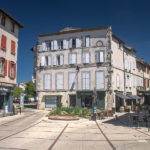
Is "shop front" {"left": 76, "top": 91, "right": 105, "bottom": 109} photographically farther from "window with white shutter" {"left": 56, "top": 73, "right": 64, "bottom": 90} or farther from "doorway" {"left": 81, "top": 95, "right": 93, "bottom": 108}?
"window with white shutter" {"left": 56, "top": 73, "right": 64, "bottom": 90}

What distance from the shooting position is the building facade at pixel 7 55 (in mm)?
23688

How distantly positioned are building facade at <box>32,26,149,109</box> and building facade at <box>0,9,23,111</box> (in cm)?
987

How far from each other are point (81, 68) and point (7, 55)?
12671mm

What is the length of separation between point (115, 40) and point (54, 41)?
9.52 m

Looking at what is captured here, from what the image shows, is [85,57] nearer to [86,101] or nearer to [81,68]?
[81,68]

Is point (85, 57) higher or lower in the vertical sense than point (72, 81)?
higher

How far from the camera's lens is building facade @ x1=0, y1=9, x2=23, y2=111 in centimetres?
2369

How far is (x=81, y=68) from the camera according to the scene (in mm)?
34281

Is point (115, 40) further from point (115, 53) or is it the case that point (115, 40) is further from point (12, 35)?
point (12, 35)

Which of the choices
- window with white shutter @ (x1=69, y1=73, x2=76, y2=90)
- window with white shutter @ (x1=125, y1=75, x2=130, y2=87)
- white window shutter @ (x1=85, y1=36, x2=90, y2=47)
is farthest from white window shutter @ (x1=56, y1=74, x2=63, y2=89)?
window with white shutter @ (x1=125, y1=75, x2=130, y2=87)

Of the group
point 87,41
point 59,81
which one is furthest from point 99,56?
point 59,81

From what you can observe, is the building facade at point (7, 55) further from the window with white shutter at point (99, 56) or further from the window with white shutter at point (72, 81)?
the window with white shutter at point (99, 56)

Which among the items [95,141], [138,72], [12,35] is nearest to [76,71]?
[12,35]

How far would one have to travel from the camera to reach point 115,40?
1382 inches
